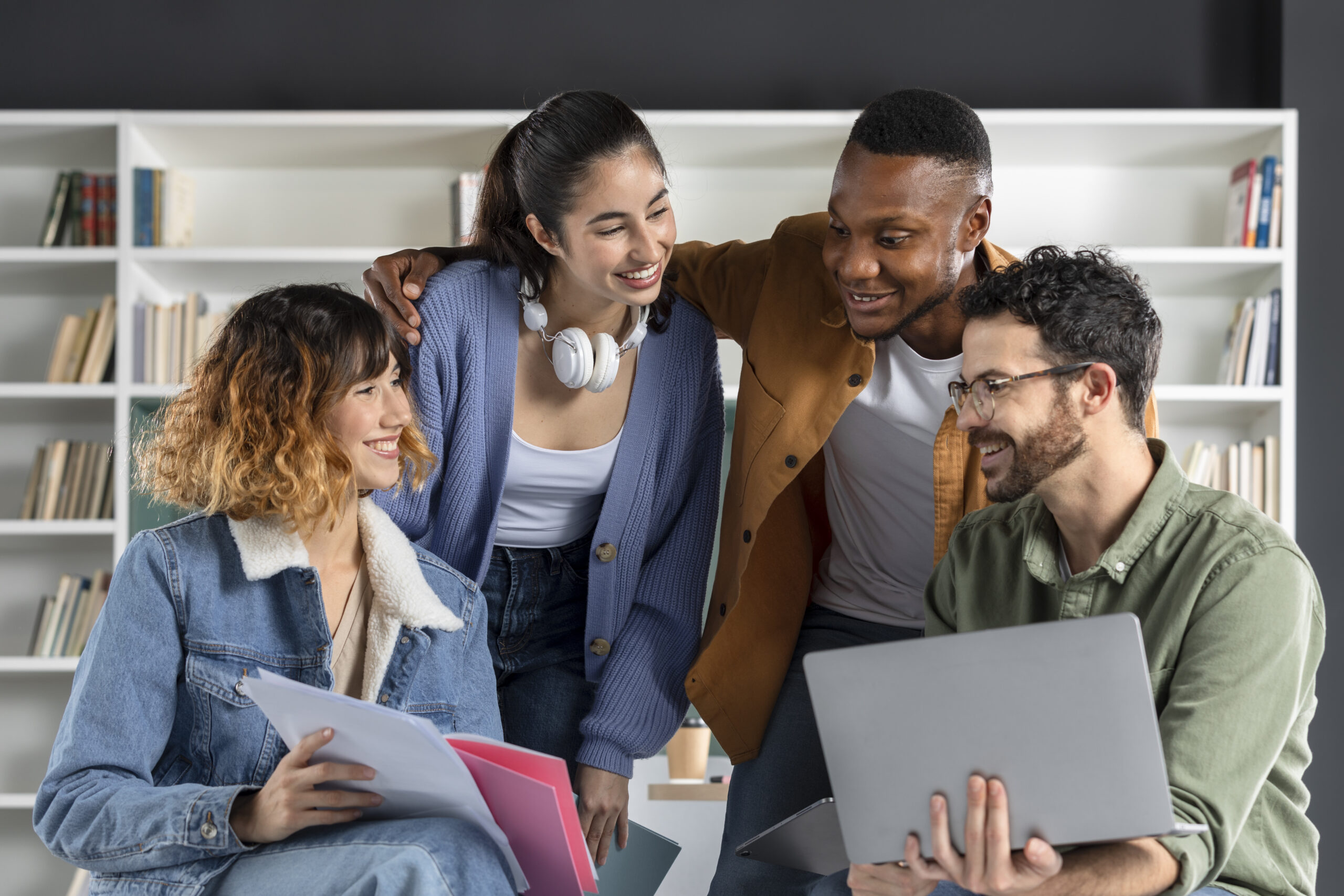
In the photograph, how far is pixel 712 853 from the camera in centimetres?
240

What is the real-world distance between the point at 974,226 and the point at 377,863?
1194 mm

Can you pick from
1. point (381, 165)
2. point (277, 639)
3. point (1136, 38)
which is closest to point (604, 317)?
point (277, 639)

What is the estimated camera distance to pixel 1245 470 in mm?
3363

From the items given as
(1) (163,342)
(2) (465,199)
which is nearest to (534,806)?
(2) (465,199)

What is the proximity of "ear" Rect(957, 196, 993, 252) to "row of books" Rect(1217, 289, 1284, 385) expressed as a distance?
2.04m

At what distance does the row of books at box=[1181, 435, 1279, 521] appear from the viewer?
332 cm

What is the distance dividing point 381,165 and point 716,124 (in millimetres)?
1138

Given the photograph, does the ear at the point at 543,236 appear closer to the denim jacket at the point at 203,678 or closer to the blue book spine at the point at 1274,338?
the denim jacket at the point at 203,678

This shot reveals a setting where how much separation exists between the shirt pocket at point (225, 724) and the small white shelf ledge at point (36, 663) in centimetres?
239

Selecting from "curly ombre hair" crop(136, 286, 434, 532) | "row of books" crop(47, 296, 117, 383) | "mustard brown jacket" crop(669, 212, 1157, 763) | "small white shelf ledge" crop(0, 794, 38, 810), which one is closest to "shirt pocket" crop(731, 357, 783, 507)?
"mustard brown jacket" crop(669, 212, 1157, 763)

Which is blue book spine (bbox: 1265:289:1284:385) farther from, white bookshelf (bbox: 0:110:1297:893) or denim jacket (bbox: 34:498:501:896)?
denim jacket (bbox: 34:498:501:896)

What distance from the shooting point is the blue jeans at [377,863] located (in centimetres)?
110

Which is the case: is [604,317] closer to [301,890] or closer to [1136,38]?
[301,890]

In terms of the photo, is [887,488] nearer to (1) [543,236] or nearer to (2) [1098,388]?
(2) [1098,388]
